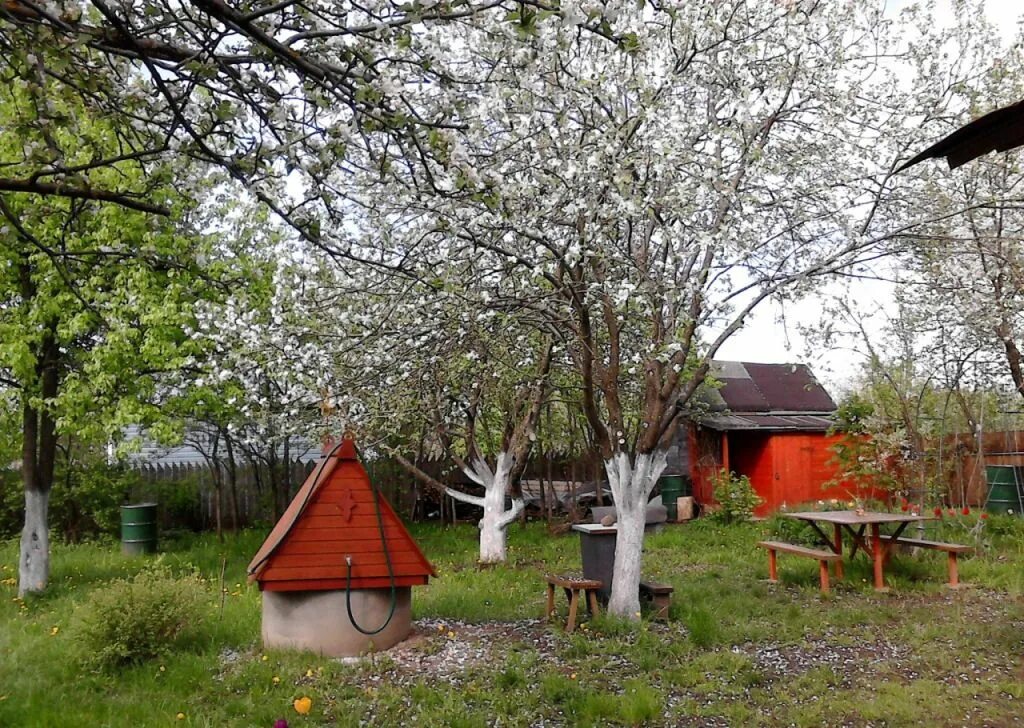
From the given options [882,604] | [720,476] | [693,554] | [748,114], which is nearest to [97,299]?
[748,114]

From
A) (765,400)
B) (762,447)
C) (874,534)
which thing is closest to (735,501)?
(762,447)

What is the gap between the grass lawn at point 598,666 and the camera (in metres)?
5.43

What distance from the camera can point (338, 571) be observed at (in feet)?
21.8

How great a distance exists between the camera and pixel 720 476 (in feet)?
53.0

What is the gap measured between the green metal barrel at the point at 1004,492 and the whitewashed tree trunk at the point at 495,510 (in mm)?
8021

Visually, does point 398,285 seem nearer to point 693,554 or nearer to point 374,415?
point 374,415

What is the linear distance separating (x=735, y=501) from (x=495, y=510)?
5.40m

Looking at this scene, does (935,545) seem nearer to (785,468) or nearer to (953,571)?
(953,571)

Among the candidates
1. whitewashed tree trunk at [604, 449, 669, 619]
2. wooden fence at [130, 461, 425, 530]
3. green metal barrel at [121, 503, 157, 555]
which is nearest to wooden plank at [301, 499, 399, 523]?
whitewashed tree trunk at [604, 449, 669, 619]

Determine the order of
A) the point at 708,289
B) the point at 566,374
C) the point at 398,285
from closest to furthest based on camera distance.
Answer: the point at 398,285 < the point at 708,289 < the point at 566,374

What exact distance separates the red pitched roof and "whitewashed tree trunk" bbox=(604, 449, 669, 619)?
1.80 meters

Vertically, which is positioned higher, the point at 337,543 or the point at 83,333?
the point at 83,333

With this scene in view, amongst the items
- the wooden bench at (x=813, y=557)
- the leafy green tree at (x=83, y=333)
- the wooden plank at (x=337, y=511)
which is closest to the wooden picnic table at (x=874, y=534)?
the wooden bench at (x=813, y=557)

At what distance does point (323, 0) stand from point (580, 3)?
1.42 m
